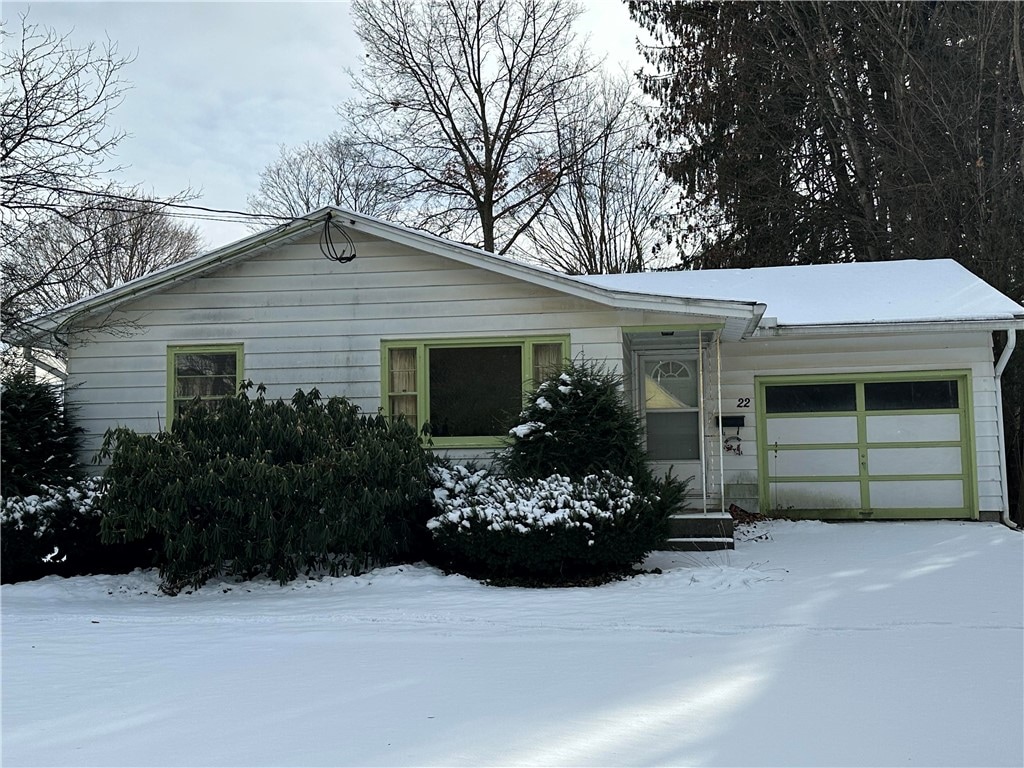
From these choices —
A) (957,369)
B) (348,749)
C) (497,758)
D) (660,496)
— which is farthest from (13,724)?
(957,369)

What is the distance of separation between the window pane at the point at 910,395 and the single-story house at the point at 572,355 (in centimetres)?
2

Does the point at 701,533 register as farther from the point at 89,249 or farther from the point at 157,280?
the point at 89,249

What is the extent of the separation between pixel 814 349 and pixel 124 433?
9477 millimetres

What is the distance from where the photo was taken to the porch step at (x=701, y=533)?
1075cm

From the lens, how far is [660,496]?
9.56 metres

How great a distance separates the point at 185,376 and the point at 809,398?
29.0 ft

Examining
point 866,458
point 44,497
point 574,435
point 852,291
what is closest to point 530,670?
point 574,435

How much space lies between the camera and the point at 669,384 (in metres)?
13.9

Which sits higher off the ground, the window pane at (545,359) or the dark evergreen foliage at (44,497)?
the window pane at (545,359)

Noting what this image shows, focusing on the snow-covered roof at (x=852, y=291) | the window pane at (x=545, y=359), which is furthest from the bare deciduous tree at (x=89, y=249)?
the snow-covered roof at (x=852, y=291)

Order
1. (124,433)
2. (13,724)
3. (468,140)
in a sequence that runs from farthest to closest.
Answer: (468,140), (124,433), (13,724)

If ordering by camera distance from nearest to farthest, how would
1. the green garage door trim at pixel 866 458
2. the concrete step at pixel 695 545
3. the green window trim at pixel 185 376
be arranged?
the concrete step at pixel 695 545, the green window trim at pixel 185 376, the green garage door trim at pixel 866 458

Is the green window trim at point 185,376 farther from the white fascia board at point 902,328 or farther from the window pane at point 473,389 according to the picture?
the white fascia board at point 902,328

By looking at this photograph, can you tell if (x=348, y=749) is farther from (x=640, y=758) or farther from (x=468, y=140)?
(x=468, y=140)
